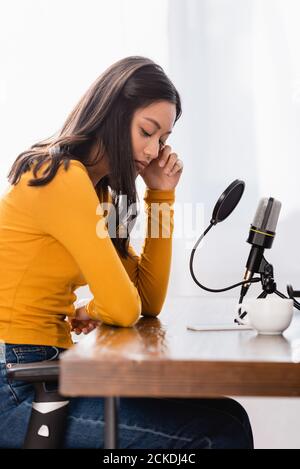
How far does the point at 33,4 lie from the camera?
8.48 ft

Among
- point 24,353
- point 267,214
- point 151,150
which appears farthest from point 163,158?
point 24,353

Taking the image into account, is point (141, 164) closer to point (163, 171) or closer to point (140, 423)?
point (163, 171)

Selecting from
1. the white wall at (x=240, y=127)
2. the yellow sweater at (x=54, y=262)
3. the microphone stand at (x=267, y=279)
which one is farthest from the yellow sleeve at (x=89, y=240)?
the white wall at (x=240, y=127)

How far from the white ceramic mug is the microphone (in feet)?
1.29

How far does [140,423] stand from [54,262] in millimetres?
382

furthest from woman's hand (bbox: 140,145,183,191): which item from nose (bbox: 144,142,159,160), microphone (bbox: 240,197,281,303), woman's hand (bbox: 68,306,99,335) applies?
woman's hand (bbox: 68,306,99,335)

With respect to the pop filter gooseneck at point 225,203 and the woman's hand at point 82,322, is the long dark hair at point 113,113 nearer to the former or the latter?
the pop filter gooseneck at point 225,203

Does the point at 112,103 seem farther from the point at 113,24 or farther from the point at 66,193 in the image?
the point at 113,24

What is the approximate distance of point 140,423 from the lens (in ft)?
3.90

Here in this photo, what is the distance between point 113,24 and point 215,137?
544mm

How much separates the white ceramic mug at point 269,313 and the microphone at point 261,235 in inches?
15.4

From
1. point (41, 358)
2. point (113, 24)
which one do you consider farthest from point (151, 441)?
point (113, 24)

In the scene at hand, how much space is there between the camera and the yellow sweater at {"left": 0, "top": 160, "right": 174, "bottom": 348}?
1.26 metres

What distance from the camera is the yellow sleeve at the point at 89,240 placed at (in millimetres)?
1257
